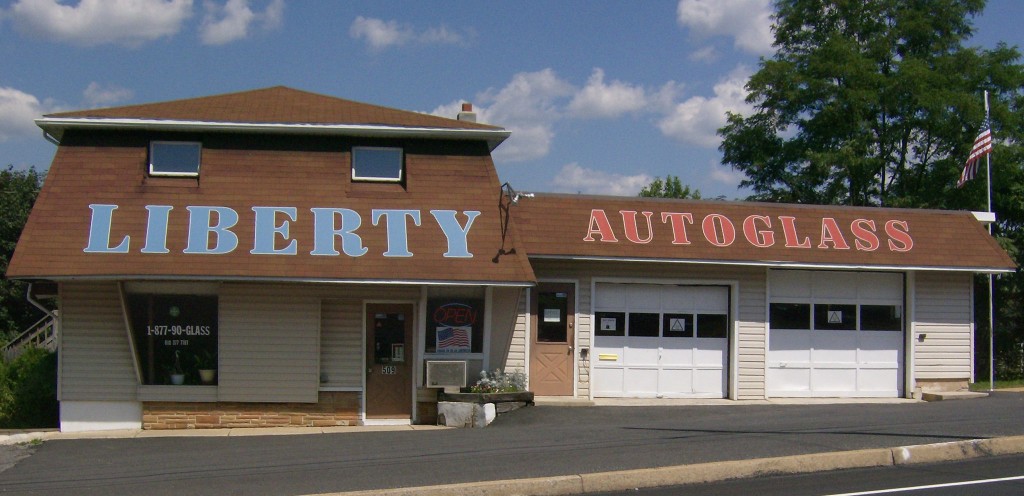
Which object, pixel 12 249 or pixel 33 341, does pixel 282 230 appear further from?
pixel 12 249

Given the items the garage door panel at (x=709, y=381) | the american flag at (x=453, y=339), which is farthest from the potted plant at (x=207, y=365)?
the garage door panel at (x=709, y=381)

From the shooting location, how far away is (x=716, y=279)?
17938 millimetres

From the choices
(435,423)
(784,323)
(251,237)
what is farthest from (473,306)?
(784,323)

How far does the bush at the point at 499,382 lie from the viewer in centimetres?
1560

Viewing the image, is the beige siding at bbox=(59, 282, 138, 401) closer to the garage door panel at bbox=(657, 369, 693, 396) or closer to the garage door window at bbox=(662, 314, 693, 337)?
the garage door panel at bbox=(657, 369, 693, 396)

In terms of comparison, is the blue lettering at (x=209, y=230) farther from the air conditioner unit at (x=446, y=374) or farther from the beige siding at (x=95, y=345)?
the air conditioner unit at (x=446, y=374)

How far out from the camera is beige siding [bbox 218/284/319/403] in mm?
15156

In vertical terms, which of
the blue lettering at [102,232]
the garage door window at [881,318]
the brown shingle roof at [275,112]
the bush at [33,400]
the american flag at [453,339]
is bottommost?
the bush at [33,400]

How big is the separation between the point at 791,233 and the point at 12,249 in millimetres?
26189

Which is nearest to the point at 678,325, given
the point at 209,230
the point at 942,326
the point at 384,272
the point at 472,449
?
the point at 942,326

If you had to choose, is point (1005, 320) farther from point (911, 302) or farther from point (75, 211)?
point (75, 211)

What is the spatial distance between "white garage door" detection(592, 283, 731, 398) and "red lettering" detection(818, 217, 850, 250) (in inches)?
85.3

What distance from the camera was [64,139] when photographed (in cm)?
1576

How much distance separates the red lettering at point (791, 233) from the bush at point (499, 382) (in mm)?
5900
